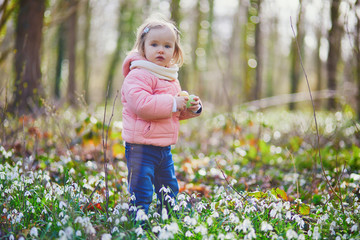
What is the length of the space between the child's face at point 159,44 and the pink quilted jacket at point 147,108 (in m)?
0.11

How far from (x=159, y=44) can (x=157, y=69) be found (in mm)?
206

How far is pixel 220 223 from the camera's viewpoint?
2.54 meters

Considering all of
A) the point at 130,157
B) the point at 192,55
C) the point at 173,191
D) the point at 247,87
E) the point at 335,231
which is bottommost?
the point at 335,231

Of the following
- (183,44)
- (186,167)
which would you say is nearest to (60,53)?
(183,44)

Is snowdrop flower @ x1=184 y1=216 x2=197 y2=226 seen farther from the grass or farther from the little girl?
the little girl

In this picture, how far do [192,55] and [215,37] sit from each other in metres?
5.70

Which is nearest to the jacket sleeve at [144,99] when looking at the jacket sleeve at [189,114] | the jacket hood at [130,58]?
the jacket hood at [130,58]

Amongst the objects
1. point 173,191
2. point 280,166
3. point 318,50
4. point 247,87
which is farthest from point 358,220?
point 318,50

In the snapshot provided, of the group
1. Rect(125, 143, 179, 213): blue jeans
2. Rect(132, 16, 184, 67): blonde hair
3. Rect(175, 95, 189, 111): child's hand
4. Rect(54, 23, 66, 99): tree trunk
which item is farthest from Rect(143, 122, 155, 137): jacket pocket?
Rect(54, 23, 66, 99): tree trunk

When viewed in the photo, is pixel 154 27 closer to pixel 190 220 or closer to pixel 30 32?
pixel 190 220

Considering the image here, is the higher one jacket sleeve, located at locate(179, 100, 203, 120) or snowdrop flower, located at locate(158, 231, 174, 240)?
jacket sleeve, located at locate(179, 100, 203, 120)

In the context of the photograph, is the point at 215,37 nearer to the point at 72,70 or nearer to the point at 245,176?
the point at 72,70

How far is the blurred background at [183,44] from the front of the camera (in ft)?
17.9

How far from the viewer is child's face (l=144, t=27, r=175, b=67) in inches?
107
